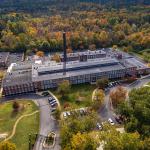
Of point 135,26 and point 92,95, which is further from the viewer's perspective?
point 135,26

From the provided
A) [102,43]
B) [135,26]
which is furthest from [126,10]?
[102,43]

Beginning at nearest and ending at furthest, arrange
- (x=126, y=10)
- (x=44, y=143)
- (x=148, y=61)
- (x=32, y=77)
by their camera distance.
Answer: (x=44, y=143) < (x=32, y=77) < (x=148, y=61) < (x=126, y=10)

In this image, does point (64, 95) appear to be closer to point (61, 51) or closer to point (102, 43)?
point (61, 51)

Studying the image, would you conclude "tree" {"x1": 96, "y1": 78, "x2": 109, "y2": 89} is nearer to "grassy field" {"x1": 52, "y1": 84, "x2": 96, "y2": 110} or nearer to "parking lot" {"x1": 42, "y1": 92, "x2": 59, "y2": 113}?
"grassy field" {"x1": 52, "y1": 84, "x2": 96, "y2": 110}

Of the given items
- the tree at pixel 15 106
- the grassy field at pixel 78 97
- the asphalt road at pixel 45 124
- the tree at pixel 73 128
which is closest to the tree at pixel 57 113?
the asphalt road at pixel 45 124

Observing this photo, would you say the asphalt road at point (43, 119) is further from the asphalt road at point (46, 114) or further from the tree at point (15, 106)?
the tree at point (15, 106)

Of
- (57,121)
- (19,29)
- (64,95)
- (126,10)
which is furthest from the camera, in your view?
(126,10)
